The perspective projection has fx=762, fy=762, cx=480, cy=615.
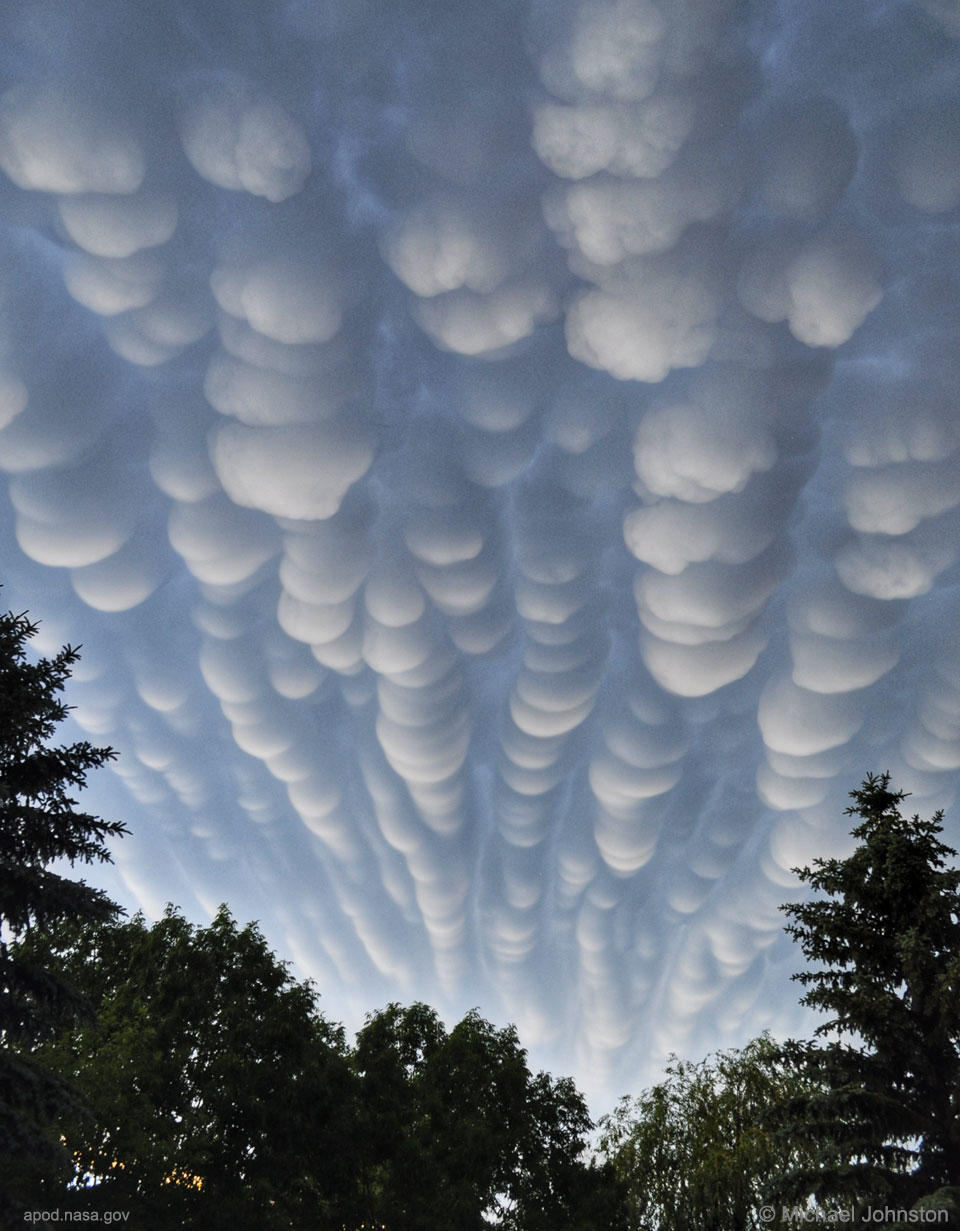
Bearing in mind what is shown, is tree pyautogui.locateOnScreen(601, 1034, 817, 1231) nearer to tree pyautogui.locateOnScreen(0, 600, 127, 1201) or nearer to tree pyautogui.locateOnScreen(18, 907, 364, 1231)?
tree pyautogui.locateOnScreen(18, 907, 364, 1231)

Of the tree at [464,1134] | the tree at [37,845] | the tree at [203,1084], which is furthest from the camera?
the tree at [464,1134]

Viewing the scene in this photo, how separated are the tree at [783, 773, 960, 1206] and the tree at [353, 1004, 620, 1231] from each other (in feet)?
45.6

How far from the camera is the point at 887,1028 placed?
47.6 ft

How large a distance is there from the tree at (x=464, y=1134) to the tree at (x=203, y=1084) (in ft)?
5.21

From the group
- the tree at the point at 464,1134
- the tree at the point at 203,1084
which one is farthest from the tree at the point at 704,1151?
the tree at the point at 203,1084

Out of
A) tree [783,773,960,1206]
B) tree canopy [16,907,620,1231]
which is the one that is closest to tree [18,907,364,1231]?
tree canopy [16,907,620,1231]

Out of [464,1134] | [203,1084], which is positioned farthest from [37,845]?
[464,1134]

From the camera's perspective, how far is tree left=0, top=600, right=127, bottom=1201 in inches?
493

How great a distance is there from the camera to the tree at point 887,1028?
45.4ft

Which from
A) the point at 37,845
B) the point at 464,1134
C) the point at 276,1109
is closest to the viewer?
the point at 37,845

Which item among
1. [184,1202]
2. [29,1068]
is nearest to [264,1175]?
[184,1202]

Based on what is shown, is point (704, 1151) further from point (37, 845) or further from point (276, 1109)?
point (37, 845)

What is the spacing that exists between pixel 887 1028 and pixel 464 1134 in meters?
16.6

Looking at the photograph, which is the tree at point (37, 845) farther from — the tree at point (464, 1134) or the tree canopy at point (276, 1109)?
the tree at point (464, 1134)
